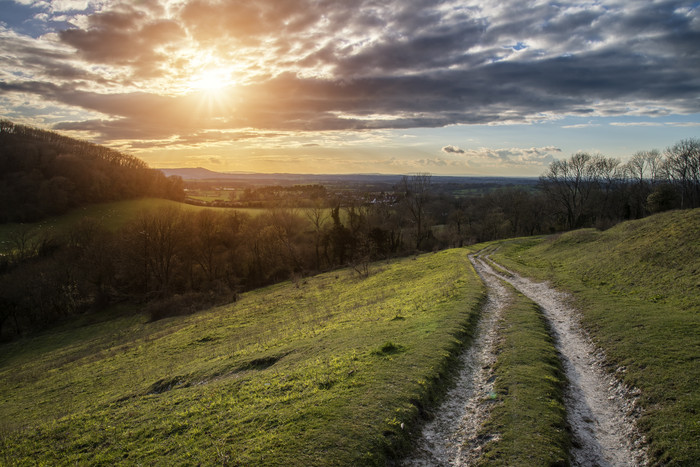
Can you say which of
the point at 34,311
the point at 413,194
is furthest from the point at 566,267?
the point at 34,311

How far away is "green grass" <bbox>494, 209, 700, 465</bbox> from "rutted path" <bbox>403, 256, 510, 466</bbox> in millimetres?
4174

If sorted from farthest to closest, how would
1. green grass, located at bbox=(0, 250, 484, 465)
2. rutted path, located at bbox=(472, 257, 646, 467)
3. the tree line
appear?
the tree line → green grass, located at bbox=(0, 250, 484, 465) → rutted path, located at bbox=(472, 257, 646, 467)

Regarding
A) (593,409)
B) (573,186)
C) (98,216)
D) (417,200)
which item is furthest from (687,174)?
(98,216)

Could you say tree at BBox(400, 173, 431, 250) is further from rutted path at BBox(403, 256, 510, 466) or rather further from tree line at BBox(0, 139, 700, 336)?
rutted path at BBox(403, 256, 510, 466)

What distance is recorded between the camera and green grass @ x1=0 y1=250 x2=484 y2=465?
959cm

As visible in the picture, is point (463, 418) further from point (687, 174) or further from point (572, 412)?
point (687, 174)

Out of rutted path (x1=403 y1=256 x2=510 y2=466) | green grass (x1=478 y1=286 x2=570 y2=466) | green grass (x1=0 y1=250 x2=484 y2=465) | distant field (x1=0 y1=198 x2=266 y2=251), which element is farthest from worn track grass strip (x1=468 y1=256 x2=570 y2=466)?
distant field (x1=0 y1=198 x2=266 y2=251)

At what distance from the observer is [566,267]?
32.3m

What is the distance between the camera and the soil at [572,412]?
9109 mm

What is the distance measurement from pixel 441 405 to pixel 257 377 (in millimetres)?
7560

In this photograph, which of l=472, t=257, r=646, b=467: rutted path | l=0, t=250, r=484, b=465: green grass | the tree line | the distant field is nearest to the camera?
l=472, t=257, r=646, b=467: rutted path

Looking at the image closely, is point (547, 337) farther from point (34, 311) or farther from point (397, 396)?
point (34, 311)

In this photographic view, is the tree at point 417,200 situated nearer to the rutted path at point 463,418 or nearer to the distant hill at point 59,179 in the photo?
the rutted path at point 463,418

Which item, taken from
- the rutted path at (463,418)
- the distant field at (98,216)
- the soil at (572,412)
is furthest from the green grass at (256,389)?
the distant field at (98,216)
